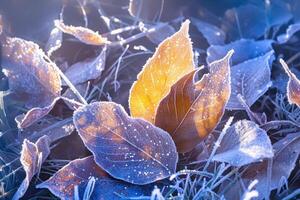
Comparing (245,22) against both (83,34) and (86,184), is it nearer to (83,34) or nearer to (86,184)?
(83,34)

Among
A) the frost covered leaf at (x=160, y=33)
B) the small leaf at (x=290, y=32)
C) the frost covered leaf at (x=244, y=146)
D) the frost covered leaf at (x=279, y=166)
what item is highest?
the frost covered leaf at (x=160, y=33)

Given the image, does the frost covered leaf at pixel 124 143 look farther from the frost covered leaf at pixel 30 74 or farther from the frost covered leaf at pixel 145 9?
the frost covered leaf at pixel 145 9

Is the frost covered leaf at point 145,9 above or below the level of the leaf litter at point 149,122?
above

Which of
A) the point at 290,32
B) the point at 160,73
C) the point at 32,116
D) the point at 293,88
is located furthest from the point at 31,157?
the point at 290,32

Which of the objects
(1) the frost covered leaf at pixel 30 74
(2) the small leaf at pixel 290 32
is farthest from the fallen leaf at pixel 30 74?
(2) the small leaf at pixel 290 32

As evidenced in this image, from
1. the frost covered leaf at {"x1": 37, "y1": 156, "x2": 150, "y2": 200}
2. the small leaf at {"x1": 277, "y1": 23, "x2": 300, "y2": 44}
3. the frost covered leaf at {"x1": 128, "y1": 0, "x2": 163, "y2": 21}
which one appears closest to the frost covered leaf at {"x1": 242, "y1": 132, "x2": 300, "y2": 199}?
the frost covered leaf at {"x1": 37, "y1": 156, "x2": 150, "y2": 200}

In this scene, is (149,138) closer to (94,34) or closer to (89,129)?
(89,129)
